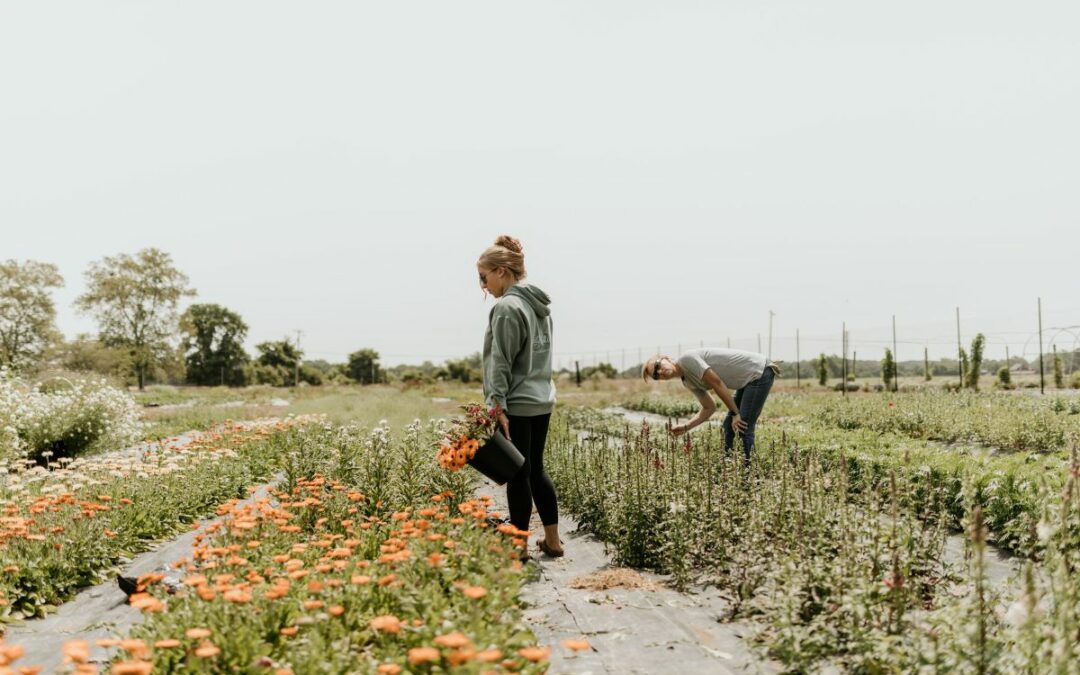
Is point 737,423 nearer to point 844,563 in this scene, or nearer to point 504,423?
point 504,423

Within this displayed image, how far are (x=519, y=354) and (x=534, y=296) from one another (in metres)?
0.37

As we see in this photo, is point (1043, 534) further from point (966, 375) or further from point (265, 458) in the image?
point (966, 375)

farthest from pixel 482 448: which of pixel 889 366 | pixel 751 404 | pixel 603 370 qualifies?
pixel 603 370

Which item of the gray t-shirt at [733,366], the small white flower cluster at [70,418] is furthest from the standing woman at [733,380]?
the small white flower cluster at [70,418]

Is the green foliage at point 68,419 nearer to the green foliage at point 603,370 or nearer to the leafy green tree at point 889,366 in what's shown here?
the leafy green tree at point 889,366

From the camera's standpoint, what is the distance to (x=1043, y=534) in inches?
88.7

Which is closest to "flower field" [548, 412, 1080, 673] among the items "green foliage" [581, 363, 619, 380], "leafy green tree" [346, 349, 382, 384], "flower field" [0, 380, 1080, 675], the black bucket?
"flower field" [0, 380, 1080, 675]

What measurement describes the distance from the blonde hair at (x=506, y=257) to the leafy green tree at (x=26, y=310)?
4656 centimetres

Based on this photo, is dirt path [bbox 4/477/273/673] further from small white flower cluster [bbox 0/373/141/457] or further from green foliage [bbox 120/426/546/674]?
small white flower cluster [bbox 0/373/141/457]

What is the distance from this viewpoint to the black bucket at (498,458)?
3928 mm

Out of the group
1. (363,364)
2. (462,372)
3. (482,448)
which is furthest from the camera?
(363,364)

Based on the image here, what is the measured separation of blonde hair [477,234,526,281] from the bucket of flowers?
883mm

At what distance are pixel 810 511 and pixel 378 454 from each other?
3105mm

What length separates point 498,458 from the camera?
13.0 ft
